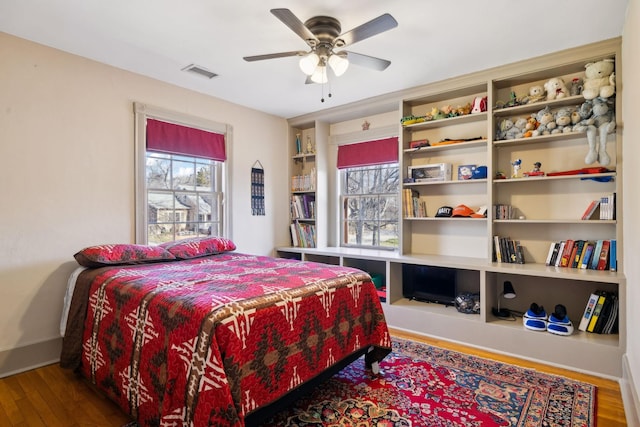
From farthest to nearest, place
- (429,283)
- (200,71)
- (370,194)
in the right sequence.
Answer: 1. (370,194)
2. (429,283)
3. (200,71)

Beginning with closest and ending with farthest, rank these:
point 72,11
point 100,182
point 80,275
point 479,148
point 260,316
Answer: point 260,316 < point 72,11 < point 80,275 < point 100,182 < point 479,148

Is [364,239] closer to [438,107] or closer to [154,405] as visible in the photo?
[438,107]

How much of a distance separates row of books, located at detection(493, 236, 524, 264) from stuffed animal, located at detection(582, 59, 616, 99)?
50.0 inches

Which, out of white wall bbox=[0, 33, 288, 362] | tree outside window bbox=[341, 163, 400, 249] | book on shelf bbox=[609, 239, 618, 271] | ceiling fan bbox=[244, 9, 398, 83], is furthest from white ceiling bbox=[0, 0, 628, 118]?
book on shelf bbox=[609, 239, 618, 271]

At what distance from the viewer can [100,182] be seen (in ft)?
9.03

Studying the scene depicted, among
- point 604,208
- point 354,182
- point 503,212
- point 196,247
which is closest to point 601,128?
point 604,208

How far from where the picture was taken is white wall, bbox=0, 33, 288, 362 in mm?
2324

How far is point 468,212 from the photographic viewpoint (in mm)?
3172

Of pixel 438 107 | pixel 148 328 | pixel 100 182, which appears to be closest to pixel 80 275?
pixel 100 182

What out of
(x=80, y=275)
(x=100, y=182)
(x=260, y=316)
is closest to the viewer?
(x=260, y=316)

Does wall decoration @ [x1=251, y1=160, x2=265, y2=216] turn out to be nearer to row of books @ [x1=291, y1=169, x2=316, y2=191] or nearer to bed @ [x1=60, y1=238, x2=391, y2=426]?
row of books @ [x1=291, y1=169, x2=316, y2=191]

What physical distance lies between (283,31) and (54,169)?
1999 mm

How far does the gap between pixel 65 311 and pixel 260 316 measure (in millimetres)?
1747

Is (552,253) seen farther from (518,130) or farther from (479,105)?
(479,105)
